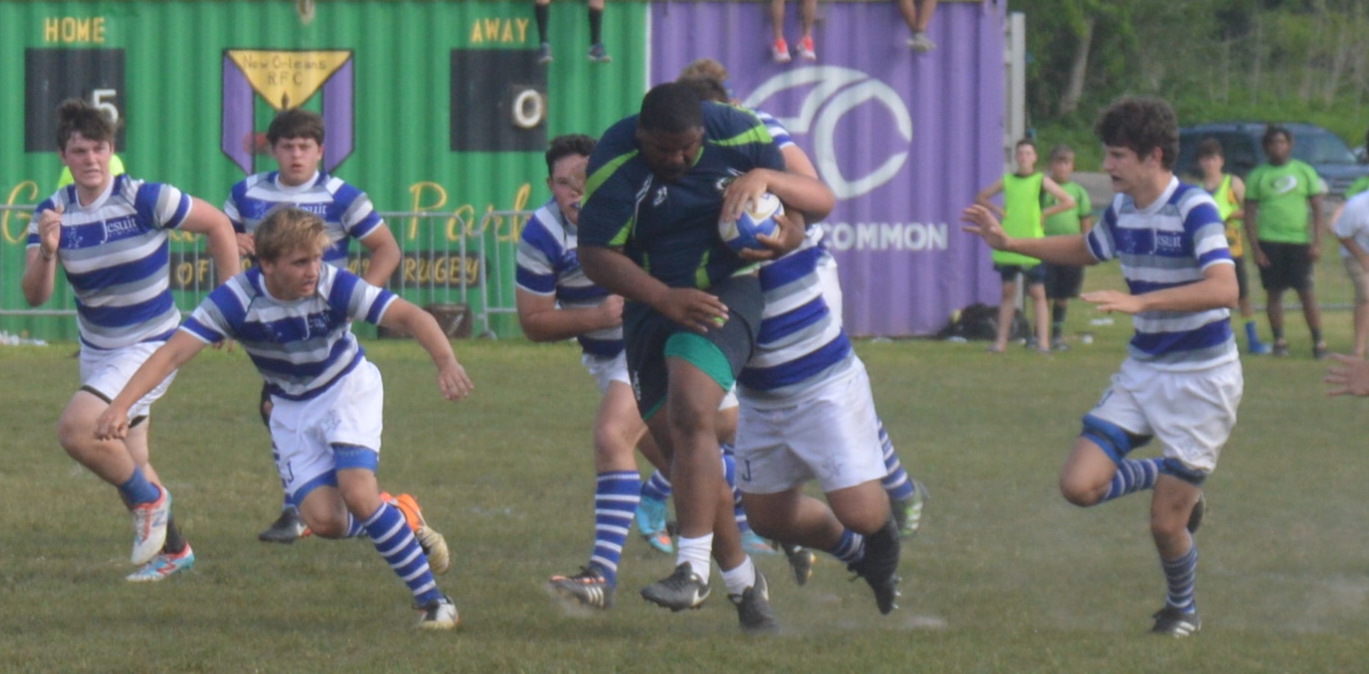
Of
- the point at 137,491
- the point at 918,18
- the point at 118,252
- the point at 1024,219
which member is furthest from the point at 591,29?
the point at 137,491

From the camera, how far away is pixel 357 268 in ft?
58.0

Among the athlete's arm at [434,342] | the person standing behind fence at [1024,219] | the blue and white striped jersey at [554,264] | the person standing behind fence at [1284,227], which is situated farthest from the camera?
the person standing behind fence at [1284,227]

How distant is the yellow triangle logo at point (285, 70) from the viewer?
17812 millimetres

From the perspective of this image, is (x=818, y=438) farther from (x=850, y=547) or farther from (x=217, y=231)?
(x=217, y=231)

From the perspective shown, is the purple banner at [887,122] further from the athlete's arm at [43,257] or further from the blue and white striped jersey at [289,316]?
the blue and white striped jersey at [289,316]

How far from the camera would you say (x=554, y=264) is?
711cm

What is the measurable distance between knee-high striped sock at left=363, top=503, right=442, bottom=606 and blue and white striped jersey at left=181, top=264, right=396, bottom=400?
0.60 metres

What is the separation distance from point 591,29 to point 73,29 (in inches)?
188

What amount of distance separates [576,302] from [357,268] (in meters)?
10.8

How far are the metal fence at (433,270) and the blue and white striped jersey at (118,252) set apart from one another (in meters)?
10.0

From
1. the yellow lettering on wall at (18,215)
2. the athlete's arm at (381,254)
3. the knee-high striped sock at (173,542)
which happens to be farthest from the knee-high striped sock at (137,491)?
the yellow lettering on wall at (18,215)

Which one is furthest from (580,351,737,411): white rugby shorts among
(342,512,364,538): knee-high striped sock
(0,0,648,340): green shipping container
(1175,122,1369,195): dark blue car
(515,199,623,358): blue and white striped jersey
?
(1175,122,1369,195): dark blue car

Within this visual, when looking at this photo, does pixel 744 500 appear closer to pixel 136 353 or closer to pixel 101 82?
pixel 136 353

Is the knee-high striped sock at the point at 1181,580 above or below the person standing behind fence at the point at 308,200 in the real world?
below
